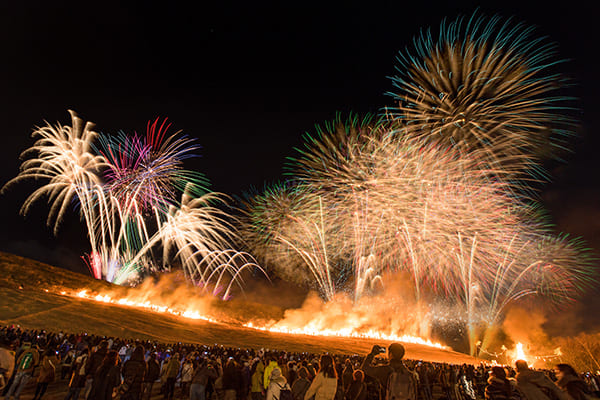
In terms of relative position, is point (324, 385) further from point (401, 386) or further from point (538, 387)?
point (538, 387)

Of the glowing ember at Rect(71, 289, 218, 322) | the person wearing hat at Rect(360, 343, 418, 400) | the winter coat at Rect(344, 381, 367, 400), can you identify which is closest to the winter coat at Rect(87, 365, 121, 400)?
the winter coat at Rect(344, 381, 367, 400)

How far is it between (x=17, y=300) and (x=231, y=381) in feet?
106

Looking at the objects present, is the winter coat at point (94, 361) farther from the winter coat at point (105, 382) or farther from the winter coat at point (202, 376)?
the winter coat at point (202, 376)

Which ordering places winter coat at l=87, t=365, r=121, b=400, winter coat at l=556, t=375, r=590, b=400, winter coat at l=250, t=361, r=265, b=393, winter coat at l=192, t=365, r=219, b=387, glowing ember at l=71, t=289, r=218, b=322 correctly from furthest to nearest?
glowing ember at l=71, t=289, r=218, b=322, winter coat at l=250, t=361, r=265, b=393, winter coat at l=192, t=365, r=219, b=387, winter coat at l=87, t=365, r=121, b=400, winter coat at l=556, t=375, r=590, b=400

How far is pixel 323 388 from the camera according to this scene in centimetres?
575

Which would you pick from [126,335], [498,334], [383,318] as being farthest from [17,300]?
[498,334]

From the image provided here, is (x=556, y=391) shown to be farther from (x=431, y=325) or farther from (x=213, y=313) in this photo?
(x=431, y=325)

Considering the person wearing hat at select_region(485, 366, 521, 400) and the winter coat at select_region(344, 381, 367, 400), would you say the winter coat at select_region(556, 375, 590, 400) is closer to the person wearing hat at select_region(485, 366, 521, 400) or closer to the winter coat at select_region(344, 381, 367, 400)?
the person wearing hat at select_region(485, 366, 521, 400)

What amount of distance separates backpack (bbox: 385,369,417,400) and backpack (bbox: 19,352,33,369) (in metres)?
8.46

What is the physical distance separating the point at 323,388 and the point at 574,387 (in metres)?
3.86

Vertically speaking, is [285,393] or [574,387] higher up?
[574,387]

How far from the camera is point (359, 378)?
5660 mm

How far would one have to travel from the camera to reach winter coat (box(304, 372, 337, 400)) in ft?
18.7

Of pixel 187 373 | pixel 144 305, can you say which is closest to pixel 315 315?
pixel 144 305
